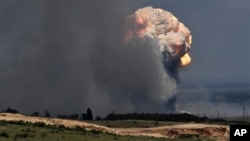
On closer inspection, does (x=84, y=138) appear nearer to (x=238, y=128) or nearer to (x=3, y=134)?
(x=3, y=134)

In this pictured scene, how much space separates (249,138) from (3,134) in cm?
3212

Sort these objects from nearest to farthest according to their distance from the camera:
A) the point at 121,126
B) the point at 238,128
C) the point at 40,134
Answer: the point at 238,128 → the point at 40,134 → the point at 121,126

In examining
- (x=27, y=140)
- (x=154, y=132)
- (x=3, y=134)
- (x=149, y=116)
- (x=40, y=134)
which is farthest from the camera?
(x=149, y=116)

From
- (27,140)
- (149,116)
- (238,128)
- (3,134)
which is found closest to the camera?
(238,128)

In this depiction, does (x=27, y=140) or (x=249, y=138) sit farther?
(x=27, y=140)

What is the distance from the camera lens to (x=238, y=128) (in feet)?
86.0

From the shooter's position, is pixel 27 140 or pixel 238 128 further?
pixel 27 140

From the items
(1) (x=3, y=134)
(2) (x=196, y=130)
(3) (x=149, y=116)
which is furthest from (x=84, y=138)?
(3) (x=149, y=116)

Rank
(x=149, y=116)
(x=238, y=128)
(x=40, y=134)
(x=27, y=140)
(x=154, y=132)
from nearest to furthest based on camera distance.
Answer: (x=238, y=128) → (x=27, y=140) → (x=40, y=134) → (x=154, y=132) → (x=149, y=116)

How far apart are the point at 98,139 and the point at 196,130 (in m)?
46.5

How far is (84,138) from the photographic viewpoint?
5806 cm

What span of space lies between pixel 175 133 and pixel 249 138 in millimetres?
73467

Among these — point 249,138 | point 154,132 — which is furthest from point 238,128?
point 154,132

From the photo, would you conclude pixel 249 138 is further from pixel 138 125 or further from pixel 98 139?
pixel 138 125
